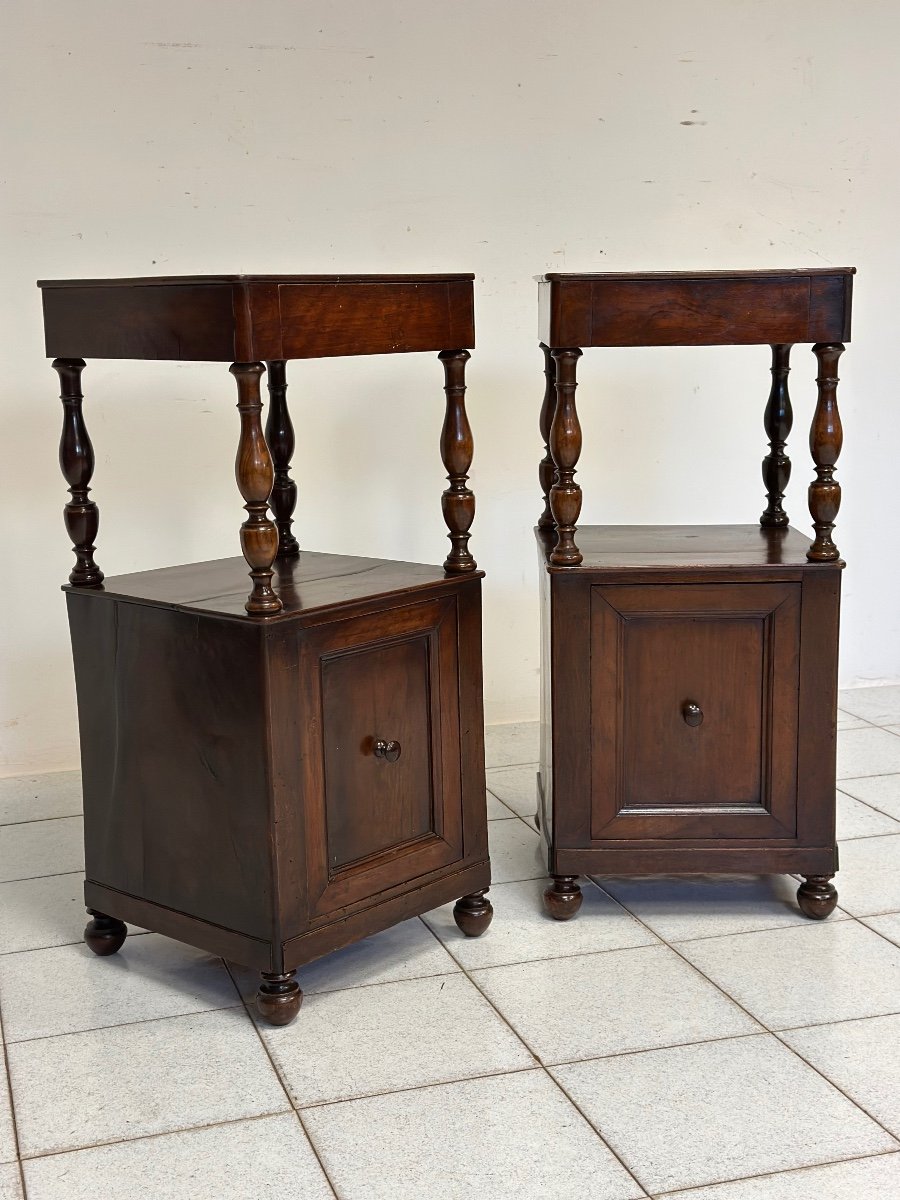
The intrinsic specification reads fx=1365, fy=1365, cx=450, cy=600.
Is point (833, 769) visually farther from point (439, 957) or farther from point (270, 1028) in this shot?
point (270, 1028)

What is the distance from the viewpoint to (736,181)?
14.3ft

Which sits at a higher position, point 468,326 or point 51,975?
point 468,326

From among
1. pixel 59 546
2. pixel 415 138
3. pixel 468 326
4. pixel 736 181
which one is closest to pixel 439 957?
pixel 468 326

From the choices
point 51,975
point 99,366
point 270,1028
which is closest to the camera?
point 270,1028

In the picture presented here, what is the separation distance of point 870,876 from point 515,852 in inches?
33.3

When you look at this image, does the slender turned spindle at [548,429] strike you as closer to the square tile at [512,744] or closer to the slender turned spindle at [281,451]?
the slender turned spindle at [281,451]

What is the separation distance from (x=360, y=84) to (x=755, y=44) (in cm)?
127

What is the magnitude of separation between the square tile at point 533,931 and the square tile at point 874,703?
1680 millimetres

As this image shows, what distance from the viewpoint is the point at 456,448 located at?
2.73 meters

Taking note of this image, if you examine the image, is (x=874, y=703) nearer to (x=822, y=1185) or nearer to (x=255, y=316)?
(x=822, y=1185)

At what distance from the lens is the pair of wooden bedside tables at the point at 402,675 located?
2.48m

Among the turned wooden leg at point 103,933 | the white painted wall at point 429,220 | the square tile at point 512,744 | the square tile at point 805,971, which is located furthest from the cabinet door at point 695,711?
the white painted wall at point 429,220

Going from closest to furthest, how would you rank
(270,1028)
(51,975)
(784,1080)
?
(784,1080), (270,1028), (51,975)

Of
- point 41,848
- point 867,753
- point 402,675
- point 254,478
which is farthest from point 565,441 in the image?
point 867,753
